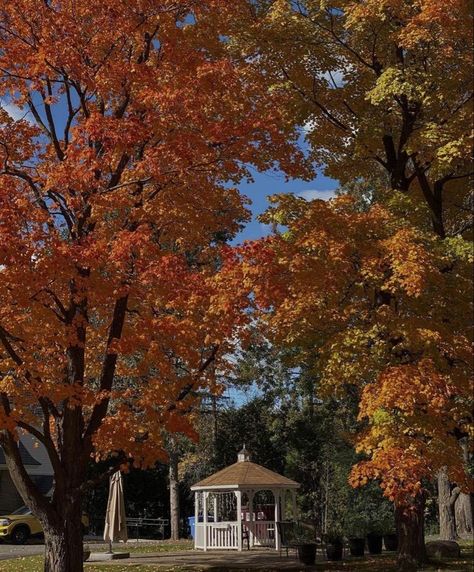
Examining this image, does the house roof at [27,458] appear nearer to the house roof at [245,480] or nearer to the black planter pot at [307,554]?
the house roof at [245,480]

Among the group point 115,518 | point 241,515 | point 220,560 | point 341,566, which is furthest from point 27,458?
point 341,566

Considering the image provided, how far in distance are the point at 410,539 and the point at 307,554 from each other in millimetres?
3853

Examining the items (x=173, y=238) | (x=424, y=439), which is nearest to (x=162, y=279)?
(x=173, y=238)

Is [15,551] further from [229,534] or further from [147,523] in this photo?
[147,523]

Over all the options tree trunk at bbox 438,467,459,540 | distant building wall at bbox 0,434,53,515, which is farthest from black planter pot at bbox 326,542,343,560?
distant building wall at bbox 0,434,53,515

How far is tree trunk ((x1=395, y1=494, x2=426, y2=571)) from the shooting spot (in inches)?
493

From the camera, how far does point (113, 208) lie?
12.1 meters

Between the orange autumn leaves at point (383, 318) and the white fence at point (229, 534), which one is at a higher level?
the orange autumn leaves at point (383, 318)

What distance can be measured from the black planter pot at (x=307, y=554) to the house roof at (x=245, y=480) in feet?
15.1

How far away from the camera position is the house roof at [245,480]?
67.6ft

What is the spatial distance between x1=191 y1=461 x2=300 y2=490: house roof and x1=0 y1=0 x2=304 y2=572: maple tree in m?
8.41

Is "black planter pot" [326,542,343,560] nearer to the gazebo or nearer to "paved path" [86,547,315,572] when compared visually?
"paved path" [86,547,315,572]

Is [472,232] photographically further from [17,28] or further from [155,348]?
[17,28]

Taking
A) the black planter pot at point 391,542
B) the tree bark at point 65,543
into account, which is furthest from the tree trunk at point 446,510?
the tree bark at point 65,543
